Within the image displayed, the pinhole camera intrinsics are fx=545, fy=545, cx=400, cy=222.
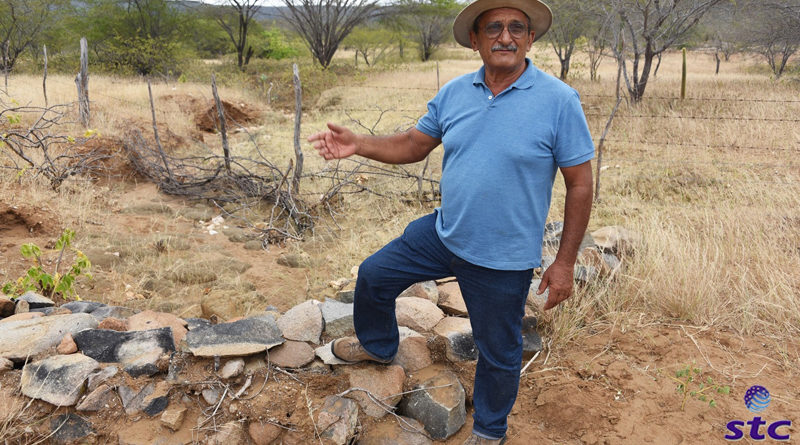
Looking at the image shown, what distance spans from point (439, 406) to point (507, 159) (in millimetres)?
1286

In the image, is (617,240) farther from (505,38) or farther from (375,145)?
(505,38)

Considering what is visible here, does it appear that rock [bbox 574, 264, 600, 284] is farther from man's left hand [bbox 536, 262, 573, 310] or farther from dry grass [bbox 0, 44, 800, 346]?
man's left hand [bbox 536, 262, 573, 310]

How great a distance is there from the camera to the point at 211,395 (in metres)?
2.61

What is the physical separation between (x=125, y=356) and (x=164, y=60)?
65.1ft

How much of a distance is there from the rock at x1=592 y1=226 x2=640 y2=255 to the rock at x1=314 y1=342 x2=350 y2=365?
7.38ft

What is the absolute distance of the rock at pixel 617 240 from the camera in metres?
4.17

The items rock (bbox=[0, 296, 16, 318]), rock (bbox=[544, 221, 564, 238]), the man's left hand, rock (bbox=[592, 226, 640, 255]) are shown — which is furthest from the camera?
rock (bbox=[544, 221, 564, 238])

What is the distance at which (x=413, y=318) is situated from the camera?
129 inches

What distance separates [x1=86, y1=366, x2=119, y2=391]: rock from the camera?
8.39ft

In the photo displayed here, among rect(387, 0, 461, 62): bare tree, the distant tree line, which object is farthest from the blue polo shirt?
rect(387, 0, 461, 62): bare tree

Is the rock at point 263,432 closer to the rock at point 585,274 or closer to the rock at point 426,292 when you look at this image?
the rock at point 426,292

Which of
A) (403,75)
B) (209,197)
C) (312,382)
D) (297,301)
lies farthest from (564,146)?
(403,75)

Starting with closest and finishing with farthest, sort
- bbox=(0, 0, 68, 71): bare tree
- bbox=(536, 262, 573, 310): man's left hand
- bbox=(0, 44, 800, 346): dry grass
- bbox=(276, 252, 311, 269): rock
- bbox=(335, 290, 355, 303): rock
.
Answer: bbox=(536, 262, 573, 310): man's left hand → bbox=(0, 44, 800, 346): dry grass → bbox=(335, 290, 355, 303): rock → bbox=(276, 252, 311, 269): rock → bbox=(0, 0, 68, 71): bare tree

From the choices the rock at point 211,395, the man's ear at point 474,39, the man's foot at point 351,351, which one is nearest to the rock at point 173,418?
the rock at point 211,395
